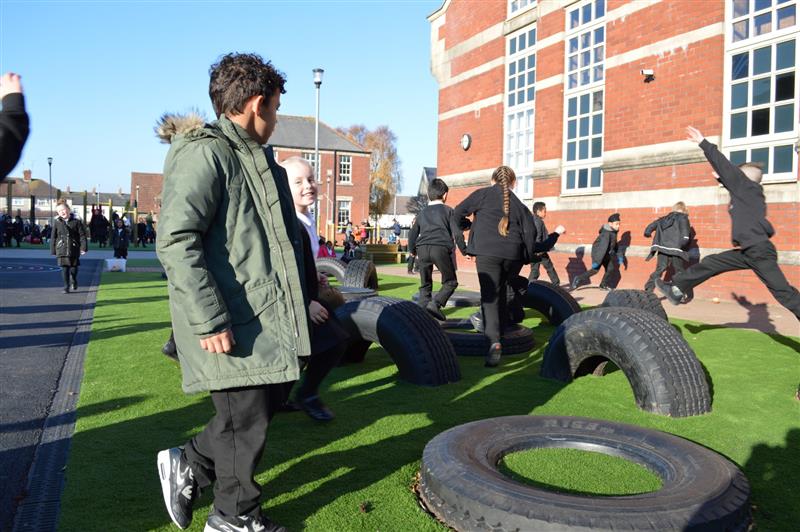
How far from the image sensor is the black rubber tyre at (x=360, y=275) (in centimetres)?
1132

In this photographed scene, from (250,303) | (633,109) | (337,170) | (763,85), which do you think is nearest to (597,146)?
(633,109)

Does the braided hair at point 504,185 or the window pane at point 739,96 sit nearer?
the braided hair at point 504,185

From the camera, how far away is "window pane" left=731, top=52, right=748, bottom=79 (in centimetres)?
1216

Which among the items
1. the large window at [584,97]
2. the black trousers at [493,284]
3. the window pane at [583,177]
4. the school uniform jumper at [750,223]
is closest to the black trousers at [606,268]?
the large window at [584,97]

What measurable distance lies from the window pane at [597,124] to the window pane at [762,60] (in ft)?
12.8

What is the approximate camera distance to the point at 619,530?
2.46 meters

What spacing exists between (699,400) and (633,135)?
426 inches

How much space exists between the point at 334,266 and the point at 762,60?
8.69m

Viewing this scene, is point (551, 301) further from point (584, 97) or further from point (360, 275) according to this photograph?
point (584, 97)

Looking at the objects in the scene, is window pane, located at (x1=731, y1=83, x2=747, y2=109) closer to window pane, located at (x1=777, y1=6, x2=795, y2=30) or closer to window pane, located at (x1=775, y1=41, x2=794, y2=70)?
window pane, located at (x1=775, y1=41, x2=794, y2=70)

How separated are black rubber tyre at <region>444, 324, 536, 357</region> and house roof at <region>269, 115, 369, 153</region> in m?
49.6

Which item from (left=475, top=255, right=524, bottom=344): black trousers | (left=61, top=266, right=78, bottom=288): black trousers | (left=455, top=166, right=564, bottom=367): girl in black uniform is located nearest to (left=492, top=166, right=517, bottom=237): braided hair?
(left=455, top=166, right=564, bottom=367): girl in black uniform

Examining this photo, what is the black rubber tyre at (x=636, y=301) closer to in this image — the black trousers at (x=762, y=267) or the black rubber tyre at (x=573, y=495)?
the black trousers at (x=762, y=267)

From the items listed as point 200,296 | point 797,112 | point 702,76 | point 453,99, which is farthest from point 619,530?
point 453,99
